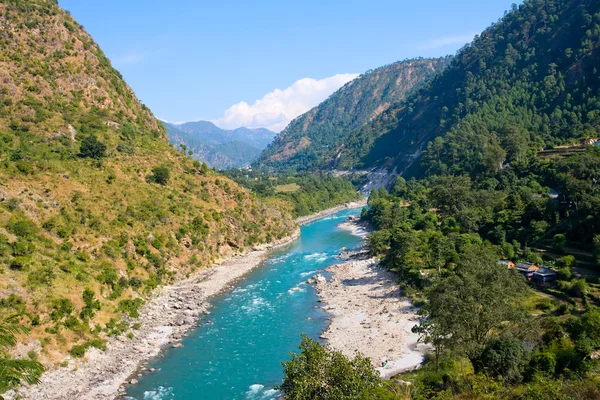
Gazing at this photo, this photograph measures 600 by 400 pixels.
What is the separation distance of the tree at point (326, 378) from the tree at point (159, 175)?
2120 inches

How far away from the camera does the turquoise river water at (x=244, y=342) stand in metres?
31.3

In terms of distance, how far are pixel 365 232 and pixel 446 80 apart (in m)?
121

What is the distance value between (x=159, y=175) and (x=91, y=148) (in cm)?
1027

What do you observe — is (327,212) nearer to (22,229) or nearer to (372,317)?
(372,317)

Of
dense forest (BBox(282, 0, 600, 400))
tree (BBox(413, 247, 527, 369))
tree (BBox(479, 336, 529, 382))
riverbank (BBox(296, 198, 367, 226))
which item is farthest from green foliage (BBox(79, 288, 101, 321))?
riverbank (BBox(296, 198, 367, 226))

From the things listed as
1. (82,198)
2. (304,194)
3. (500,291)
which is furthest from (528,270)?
(304,194)

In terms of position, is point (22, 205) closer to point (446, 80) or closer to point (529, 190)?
point (529, 190)

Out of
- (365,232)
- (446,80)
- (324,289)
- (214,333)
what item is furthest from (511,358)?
(446,80)

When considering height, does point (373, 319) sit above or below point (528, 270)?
below

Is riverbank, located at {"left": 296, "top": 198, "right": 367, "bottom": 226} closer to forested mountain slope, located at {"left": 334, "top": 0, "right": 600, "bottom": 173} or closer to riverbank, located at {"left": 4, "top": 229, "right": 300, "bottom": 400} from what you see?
forested mountain slope, located at {"left": 334, "top": 0, "right": 600, "bottom": 173}

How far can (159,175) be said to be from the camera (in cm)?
6906

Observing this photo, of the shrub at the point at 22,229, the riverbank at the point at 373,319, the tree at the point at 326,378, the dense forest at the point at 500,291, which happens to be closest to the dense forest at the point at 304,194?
the dense forest at the point at 500,291

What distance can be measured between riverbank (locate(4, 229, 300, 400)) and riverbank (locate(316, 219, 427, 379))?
13664 mm

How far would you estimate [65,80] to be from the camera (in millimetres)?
78250
